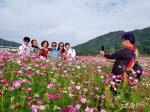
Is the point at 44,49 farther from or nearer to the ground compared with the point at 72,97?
farther from the ground

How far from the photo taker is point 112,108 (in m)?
2.87

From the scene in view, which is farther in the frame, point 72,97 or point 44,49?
point 44,49

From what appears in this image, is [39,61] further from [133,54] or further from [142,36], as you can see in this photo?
[142,36]

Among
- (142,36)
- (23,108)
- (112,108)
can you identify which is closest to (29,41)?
(23,108)

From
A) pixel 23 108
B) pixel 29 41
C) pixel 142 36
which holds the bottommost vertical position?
pixel 23 108

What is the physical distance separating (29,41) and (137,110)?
5907mm

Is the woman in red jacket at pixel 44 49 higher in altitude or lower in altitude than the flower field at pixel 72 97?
higher

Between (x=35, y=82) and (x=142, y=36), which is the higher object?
(x=142, y=36)

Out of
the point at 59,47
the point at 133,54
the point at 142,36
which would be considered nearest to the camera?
the point at 133,54

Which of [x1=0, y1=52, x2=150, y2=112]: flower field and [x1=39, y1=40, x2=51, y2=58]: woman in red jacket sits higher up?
[x1=39, y1=40, x2=51, y2=58]: woman in red jacket

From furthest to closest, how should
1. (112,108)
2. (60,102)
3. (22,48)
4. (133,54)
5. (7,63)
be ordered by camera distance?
1. (22,48)
2. (7,63)
3. (133,54)
4. (60,102)
5. (112,108)

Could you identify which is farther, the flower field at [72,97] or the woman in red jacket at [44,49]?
the woman in red jacket at [44,49]

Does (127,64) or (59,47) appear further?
(59,47)

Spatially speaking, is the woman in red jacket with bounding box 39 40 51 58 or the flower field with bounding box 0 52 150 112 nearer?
the flower field with bounding box 0 52 150 112
